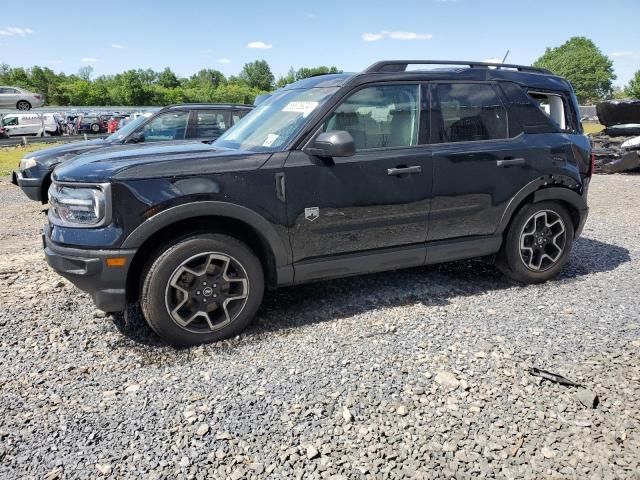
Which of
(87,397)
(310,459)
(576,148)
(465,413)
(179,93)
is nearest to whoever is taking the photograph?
(310,459)

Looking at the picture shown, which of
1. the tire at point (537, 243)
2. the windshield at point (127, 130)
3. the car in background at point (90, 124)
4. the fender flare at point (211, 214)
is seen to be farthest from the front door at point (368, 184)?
the car in background at point (90, 124)

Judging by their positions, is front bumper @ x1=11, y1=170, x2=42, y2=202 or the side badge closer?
the side badge

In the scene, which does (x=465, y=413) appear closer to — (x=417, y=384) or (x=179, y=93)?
(x=417, y=384)

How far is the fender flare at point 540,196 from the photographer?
4.38 m

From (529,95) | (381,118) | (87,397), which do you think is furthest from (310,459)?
(529,95)

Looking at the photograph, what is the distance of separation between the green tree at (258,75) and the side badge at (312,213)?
14177 cm

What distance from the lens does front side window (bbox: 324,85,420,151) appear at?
3818 millimetres

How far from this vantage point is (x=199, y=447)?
7.97 ft

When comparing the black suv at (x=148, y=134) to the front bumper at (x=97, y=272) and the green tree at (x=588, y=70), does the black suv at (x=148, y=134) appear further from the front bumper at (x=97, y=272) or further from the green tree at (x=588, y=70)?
the green tree at (x=588, y=70)

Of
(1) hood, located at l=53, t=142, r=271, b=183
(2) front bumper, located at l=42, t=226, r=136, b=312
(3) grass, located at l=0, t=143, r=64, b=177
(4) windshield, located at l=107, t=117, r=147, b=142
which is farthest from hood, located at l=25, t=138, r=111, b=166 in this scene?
(3) grass, located at l=0, t=143, r=64, b=177

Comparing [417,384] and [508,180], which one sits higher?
[508,180]

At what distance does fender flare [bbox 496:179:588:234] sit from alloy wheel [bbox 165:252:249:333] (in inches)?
93.9

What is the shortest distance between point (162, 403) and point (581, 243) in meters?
5.38

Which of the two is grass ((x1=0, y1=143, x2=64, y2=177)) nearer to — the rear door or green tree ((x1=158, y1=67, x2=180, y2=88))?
the rear door
